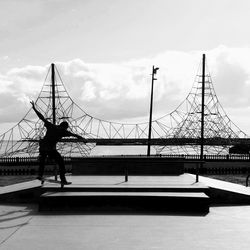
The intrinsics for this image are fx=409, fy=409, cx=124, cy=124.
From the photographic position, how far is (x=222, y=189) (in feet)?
33.5

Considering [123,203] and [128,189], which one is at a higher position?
[128,189]

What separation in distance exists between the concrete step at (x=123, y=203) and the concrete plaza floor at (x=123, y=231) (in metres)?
0.38

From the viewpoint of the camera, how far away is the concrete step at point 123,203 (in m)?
8.78

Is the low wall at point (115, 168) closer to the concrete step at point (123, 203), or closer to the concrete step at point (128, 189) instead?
the concrete step at point (128, 189)

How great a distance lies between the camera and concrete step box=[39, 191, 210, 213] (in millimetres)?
8781

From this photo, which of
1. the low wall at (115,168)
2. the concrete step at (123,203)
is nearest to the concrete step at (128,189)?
the concrete step at (123,203)

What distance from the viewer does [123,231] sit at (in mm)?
6801

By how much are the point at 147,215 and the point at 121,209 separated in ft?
2.46

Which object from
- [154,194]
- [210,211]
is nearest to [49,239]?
[154,194]

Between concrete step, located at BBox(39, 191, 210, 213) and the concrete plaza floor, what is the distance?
15.0 inches

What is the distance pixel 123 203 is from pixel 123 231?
2114 millimetres

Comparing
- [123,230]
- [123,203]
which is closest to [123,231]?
[123,230]

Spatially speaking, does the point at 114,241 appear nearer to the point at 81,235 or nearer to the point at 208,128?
the point at 81,235

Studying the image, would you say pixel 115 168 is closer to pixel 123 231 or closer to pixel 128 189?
pixel 128 189
